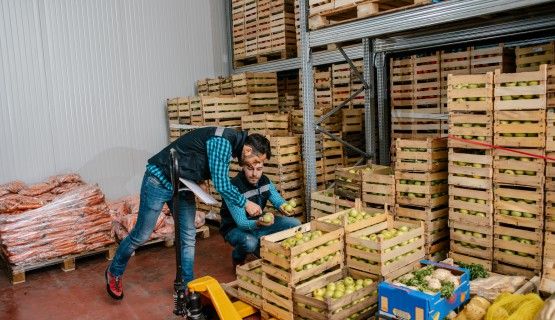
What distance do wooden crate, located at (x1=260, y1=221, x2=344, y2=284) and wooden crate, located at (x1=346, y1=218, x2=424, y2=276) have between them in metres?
0.13

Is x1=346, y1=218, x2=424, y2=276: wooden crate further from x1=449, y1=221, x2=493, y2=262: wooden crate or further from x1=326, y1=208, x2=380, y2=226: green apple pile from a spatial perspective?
x1=449, y1=221, x2=493, y2=262: wooden crate

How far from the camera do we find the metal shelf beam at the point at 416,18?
508 centimetres

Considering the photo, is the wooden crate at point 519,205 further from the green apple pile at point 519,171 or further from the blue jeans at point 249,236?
the blue jeans at point 249,236

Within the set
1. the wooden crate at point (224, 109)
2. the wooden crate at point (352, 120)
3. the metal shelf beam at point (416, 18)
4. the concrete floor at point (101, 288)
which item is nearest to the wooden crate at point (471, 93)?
the metal shelf beam at point (416, 18)

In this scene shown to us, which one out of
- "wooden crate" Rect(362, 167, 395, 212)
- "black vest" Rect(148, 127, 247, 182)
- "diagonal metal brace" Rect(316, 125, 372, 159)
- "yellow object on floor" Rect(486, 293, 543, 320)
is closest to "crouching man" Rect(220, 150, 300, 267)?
"black vest" Rect(148, 127, 247, 182)

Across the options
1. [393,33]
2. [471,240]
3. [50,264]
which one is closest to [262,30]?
[393,33]

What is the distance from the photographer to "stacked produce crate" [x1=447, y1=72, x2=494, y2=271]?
5332 millimetres

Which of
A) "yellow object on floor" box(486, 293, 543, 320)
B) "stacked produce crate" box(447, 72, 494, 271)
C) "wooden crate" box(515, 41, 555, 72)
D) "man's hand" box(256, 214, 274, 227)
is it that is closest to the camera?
"yellow object on floor" box(486, 293, 543, 320)

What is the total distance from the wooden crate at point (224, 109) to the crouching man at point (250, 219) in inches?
156

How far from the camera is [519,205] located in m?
5.20

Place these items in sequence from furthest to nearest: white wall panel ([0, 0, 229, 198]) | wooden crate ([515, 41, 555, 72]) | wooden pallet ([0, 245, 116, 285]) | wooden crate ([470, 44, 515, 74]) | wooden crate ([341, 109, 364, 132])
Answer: white wall panel ([0, 0, 229, 198]) → wooden crate ([341, 109, 364, 132]) → wooden crate ([470, 44, 515, 74]) → wooden pallet ([0, 245, 116, 285]) → wooden crate ([515, 41, 555, 72])

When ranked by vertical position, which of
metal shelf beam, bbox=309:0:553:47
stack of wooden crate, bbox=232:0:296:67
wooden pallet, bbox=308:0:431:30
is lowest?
metal shelf beam, bbox=309:0:553:47

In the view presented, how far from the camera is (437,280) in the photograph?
4125 mm

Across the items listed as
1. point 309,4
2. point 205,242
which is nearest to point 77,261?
point 205,242
